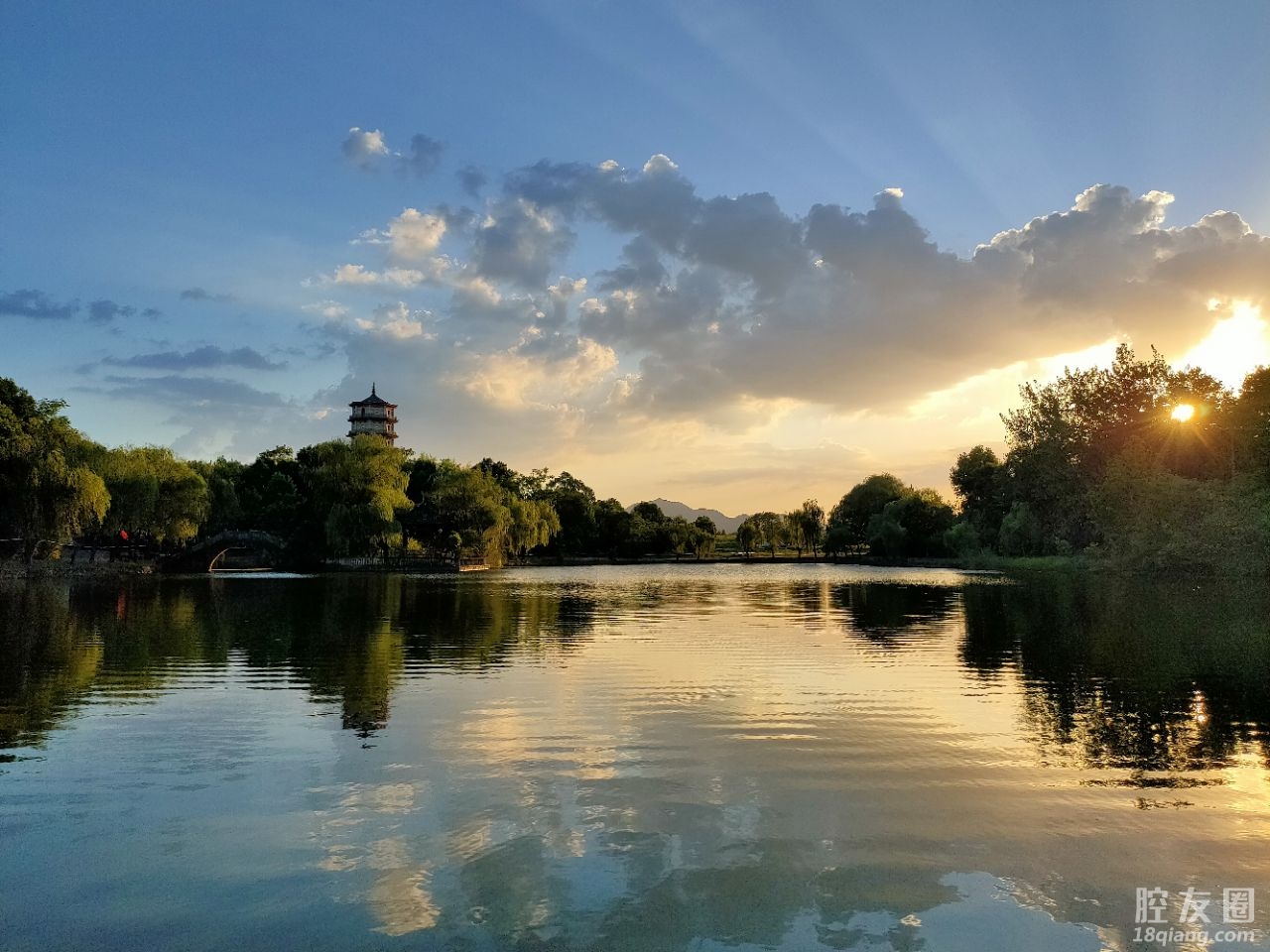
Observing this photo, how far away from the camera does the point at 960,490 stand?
343ft

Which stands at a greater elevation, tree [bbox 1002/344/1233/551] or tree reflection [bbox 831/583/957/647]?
tree [bbox 1002/344/1233/551]

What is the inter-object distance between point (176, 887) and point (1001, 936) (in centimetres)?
575

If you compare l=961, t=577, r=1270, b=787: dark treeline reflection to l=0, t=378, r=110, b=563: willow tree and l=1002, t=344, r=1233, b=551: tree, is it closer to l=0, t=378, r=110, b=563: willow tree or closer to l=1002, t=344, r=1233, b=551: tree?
l=1002, t=344, r=1233, b=551: tree

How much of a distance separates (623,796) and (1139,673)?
1254 cm

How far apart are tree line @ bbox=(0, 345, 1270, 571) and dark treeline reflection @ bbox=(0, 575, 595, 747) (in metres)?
15.1

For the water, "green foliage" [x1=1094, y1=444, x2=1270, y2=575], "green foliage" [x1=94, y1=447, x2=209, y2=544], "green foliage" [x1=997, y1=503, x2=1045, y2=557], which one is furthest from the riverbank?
"green foliage" [x1=997, y1=503, x2=1045, y2=557]

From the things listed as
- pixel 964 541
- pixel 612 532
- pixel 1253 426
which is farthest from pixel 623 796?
pixel 612 532

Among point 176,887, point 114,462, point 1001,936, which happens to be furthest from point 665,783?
point 114,462

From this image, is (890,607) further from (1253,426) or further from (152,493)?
(152,493)

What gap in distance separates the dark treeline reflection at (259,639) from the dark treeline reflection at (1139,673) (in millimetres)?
9580

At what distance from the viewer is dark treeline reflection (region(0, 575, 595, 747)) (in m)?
14.1

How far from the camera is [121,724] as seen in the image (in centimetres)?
1147

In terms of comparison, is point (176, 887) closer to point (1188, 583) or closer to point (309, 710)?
point (309, 710)

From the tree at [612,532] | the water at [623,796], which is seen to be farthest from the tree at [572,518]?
the water at [623,796]
